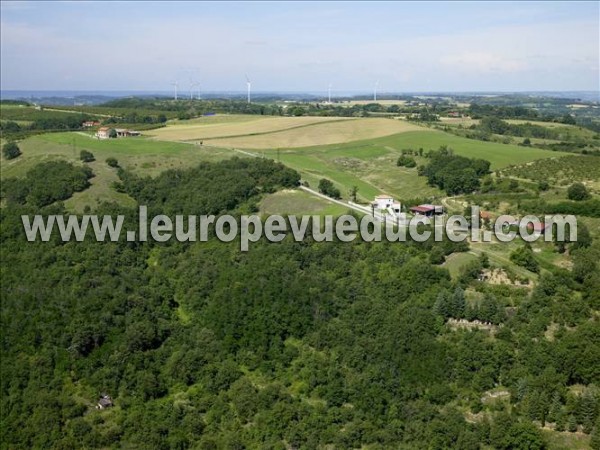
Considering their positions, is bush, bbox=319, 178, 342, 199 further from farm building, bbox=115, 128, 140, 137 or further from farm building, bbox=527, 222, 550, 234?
farm building, bbox=115, 128, 140, 137

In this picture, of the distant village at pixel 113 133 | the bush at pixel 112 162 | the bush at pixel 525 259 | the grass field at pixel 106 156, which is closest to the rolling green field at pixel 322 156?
the grass field at pixel 106 156

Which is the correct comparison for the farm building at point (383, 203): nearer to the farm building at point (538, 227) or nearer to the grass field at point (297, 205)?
the grass field at point (297, 205)

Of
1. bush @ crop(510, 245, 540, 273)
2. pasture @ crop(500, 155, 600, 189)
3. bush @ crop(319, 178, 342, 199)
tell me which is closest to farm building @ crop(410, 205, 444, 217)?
bush @ crop(319, 178, 342, 199)

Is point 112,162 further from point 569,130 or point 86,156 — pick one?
point 569,130

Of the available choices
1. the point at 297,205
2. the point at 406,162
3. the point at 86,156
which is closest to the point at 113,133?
the point at 86,156

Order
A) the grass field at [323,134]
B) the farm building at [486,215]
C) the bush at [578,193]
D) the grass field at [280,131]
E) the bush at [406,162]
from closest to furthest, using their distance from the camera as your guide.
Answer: the farm building at [486,215] → the bush at [578,193] → the bush at [406,162] → the grass field at [323,134] → the grass field at [280,131]

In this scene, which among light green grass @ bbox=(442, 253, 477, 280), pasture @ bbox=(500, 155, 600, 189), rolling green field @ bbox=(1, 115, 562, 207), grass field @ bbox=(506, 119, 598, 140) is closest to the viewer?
light green grass @ bbox=(442, 253, 477, 280)

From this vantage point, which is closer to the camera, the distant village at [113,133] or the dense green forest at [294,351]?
the dense green forest at [294,351]
